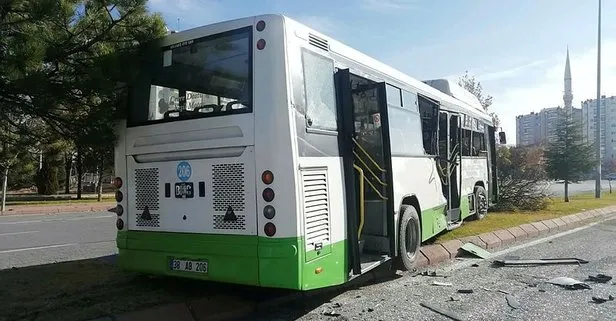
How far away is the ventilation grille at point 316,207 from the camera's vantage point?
16.4 feet

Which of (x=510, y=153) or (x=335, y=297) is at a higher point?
(x=510, y=153)

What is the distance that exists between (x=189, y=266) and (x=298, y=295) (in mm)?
1535

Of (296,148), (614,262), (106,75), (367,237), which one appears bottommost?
(614,262)

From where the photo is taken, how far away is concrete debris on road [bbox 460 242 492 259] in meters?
9.04

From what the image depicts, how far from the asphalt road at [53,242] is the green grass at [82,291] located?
140 centimetres

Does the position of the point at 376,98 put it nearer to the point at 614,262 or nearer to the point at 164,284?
the point at 164,284

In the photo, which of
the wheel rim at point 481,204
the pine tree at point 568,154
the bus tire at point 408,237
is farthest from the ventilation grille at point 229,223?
Answer: the pine tree at point 568,154

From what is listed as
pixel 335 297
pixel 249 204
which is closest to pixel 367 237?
pixel 335 297

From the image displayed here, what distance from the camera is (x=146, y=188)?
5.76 metres

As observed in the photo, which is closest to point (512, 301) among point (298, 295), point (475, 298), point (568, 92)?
point (475, 298)

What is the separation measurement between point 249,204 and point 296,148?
2.39 feet

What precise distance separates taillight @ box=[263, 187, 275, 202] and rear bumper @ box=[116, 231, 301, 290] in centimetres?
39

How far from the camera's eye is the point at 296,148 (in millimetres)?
4910

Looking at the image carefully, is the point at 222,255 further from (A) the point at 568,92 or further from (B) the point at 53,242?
(A) the point at 568,92
